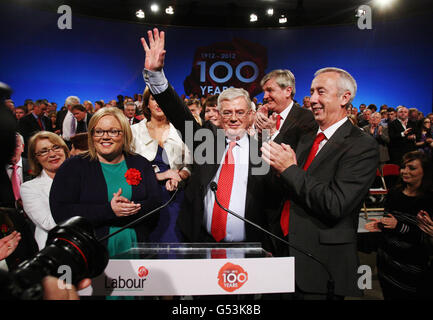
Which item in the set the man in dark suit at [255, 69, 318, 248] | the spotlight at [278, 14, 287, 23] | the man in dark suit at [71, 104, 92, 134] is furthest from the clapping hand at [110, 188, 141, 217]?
the spotlight at [278, 14, 287, 23]

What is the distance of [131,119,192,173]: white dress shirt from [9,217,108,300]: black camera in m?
1.18

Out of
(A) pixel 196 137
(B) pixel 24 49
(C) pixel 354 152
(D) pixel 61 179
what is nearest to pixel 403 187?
(C) pixel 354 152

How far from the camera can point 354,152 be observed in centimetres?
129

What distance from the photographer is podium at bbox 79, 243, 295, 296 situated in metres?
1.10

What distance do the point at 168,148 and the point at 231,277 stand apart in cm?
124

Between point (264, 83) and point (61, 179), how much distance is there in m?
1.43

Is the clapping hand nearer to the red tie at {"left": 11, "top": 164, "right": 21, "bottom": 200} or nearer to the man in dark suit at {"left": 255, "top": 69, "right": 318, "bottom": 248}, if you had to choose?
the man in dark suit at {"left": 255, "top": 69, "right": 318, "bottom": 248}

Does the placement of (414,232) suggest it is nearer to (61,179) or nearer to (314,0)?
(61,179)

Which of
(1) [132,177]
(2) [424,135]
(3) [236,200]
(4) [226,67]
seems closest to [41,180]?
(1) [132,177]

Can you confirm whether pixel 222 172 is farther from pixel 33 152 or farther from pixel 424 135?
pixel 424 135

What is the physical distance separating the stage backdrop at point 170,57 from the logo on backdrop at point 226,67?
28mm

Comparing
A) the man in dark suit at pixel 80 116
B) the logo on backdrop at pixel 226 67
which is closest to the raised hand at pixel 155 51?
the man in dark suit at pixel 80 116

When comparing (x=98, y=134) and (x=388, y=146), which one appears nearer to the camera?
(x=98, y=134)
